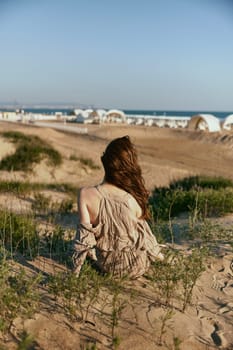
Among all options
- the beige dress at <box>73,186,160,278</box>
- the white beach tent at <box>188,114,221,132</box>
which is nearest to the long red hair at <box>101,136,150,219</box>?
the beige dress at <box>73,186,160,278</box>

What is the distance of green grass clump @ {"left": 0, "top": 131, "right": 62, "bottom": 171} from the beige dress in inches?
445

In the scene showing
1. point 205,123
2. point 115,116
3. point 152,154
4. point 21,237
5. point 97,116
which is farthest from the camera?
point 115,116

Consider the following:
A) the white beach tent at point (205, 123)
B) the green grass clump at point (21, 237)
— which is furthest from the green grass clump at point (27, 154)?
the white beach tent at point (205, 123)

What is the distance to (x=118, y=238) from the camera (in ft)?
12.2

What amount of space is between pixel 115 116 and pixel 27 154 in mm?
36783

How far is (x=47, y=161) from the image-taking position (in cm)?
1620

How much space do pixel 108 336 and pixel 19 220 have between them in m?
2.55

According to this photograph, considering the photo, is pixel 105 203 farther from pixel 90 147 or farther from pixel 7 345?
pixel 90 147

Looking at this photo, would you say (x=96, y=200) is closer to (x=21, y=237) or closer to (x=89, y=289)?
(x=89, y=289)

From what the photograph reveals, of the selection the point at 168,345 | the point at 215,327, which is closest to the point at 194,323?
the point at 215,327

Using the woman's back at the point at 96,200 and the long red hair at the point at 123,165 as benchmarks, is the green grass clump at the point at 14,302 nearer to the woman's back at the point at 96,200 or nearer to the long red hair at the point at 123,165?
the woman's back at the point at 96,200

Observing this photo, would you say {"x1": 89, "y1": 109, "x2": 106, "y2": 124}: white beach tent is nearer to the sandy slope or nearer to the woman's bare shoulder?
the sandy slope

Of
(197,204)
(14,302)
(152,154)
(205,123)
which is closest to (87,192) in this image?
(14,302)

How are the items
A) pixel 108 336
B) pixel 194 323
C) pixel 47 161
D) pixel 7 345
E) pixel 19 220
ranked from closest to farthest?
pixel 7 345
pixel 108 336
pixel 194 323
pixel 19 220
pixel 47 161
